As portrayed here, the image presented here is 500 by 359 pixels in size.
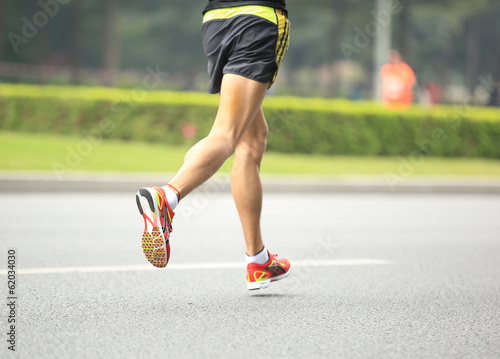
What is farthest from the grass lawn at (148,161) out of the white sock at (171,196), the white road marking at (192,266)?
the white sock at (171,196)

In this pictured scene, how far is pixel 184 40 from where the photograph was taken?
54344mm

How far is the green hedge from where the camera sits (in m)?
15.5

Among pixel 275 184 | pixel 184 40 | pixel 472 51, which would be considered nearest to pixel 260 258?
pixel 275 184

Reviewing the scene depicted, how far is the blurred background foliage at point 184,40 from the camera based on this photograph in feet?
148

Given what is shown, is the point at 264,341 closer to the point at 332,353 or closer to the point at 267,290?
the point at 332,353

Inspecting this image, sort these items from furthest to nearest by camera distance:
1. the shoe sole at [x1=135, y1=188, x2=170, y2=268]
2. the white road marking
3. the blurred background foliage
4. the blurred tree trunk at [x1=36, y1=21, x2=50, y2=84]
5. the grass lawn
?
the blurred tree trunk at [x1=36, y1=21, x2=50, y2=84], the blurred background foliage, the grass lawn, the white road marking, the shoe sole at [x1=135, y1=188, x2=170, y2=268]

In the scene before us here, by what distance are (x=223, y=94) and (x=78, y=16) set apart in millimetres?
43914

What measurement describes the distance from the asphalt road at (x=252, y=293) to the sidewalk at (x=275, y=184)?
9.47ft

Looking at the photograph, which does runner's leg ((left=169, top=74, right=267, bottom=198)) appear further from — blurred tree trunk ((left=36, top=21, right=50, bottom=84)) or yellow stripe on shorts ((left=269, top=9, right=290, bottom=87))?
blurred tree trunk ((left=36, top=21, right=50, bottom=84))

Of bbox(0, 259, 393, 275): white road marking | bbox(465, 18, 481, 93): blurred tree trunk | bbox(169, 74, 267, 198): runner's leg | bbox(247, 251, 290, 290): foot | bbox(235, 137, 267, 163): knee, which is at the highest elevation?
bbox(169, 74, 267, 198): runner's leg

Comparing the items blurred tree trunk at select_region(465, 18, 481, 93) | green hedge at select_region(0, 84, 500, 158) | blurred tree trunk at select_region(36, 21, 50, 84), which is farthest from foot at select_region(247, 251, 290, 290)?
blurred tree trunk at select_region(465, 18, 481, 93)

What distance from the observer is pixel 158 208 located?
10.8ft

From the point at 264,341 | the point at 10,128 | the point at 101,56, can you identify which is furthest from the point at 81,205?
the point at 101,56

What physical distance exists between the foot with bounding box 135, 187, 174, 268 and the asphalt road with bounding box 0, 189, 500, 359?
0.88 ft
